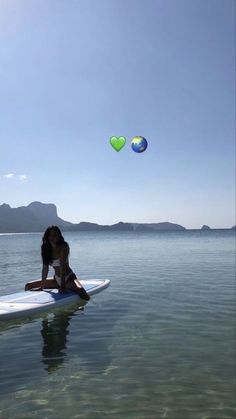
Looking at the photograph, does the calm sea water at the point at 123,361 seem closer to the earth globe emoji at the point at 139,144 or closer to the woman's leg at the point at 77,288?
the woman's leg at the point at 77,288

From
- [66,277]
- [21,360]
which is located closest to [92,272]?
[66,277]

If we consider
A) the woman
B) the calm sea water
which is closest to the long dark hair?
the woman

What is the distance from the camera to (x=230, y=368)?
28.5 ft

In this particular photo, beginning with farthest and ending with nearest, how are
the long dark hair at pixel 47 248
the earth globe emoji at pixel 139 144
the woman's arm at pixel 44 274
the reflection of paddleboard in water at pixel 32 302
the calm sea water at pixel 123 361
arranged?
1. the earth globe emoji at pixel 139 144
2. the woman's arm at pixel 44 274
3. the long dark hair at pixel 47 248
4. the reflection of paddleboard in water at pixel 32 302
5. the calm sea water at pixel 123 361

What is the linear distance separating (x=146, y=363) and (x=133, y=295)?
9034 mm

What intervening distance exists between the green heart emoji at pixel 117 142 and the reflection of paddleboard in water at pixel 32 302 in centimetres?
923

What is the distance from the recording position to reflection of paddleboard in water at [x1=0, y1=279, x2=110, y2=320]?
11609 mm

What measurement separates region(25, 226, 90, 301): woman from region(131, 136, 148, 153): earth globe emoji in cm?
901

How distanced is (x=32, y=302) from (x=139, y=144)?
465 inches

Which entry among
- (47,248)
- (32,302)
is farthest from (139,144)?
(32,302)

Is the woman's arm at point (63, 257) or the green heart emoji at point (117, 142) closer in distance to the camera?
the woman's arm at point (63, 257)

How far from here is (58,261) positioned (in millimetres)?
14109

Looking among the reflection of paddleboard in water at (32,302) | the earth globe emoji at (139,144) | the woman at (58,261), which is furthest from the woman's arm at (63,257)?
the earth globe emoji at (139,144)

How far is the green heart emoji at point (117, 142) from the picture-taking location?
21.7m
